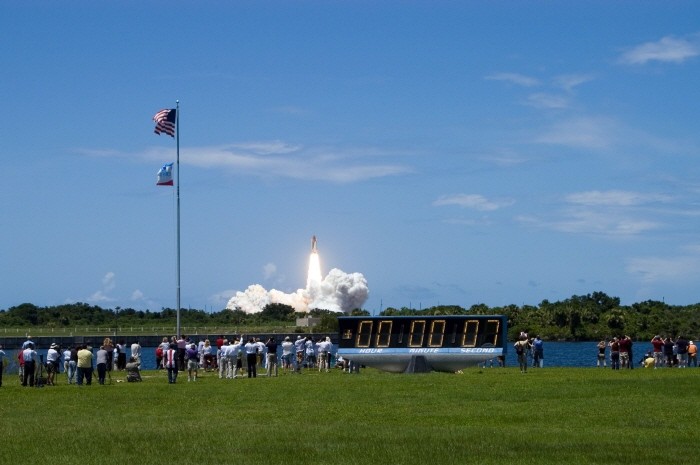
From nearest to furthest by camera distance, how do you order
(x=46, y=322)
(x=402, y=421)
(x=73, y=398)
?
(x=402, y=421) → (x=73, y=398) → (x=46, y=322)

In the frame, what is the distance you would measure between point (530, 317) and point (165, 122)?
101592 millimetres

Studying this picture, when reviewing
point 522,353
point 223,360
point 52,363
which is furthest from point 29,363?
point 522,353

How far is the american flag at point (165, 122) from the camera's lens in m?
63.1

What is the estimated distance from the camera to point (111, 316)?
613 feet

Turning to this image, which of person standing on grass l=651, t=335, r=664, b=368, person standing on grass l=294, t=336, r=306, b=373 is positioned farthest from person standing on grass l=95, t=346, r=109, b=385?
person standing on grass l=651, t=335, r=664, b=368

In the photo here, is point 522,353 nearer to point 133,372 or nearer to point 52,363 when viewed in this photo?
point 133,372

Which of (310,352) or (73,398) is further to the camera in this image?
(310,352)

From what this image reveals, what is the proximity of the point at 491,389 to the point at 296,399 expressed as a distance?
6748 mm

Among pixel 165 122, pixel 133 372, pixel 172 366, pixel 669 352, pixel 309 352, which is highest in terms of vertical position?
pixel 165 122

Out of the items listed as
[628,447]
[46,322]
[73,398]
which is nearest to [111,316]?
[46,322]

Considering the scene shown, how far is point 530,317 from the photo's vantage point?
15762 cm

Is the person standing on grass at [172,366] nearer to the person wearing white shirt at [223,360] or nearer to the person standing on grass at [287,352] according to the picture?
the person wearing white shirt at [223,360]

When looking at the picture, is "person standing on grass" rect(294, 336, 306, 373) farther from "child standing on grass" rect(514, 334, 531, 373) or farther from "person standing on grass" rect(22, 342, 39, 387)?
"person standing on grass" rect(22, 342, 39, 387)

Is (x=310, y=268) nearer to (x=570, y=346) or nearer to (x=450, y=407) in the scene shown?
(x=570, y=346)
